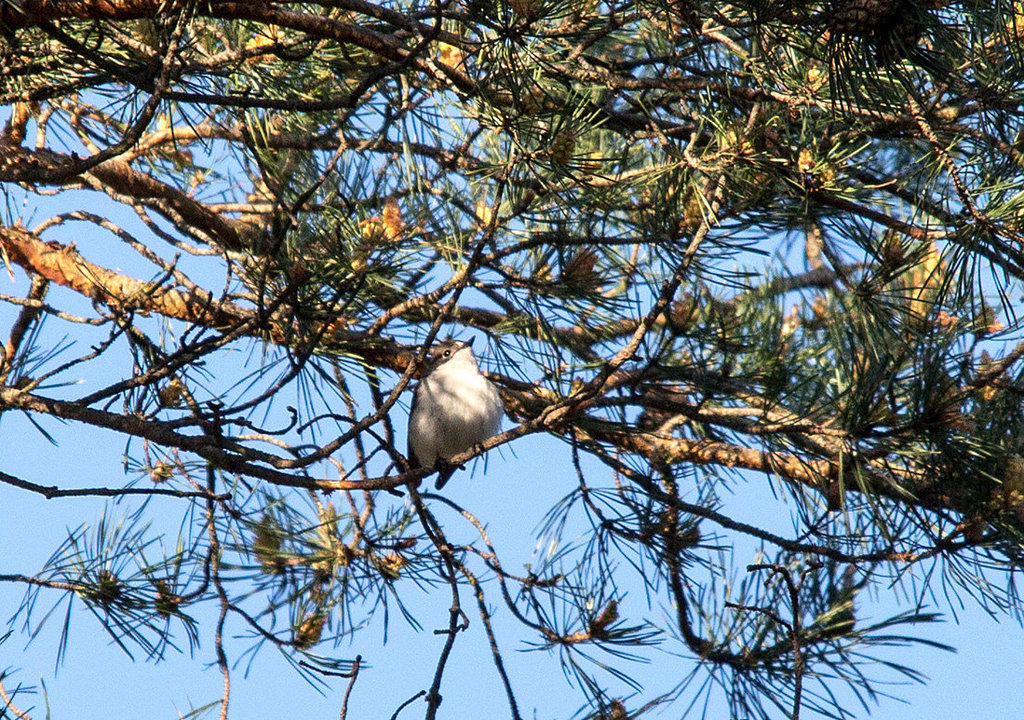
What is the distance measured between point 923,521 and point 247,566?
3.96 feet

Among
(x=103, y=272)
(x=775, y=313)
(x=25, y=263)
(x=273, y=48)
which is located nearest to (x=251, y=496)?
(x=103, y=272)

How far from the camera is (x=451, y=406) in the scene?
8.26 ft

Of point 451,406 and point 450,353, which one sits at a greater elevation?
point 450,353

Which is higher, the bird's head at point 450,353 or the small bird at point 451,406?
the bird's head at point 450,353

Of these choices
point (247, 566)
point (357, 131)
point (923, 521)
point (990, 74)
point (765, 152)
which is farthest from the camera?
point (357, 131)

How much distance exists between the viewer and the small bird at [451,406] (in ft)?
8.16

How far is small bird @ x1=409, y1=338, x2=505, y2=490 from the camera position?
249cm

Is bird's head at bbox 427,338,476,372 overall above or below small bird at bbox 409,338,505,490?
above

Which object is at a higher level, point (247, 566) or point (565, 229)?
point (565, 229)

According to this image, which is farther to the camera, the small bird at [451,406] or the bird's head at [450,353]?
the bird's head at [450,353]

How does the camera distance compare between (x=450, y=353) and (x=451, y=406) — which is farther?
(x=450, y=353)

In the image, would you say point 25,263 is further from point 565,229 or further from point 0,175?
point 565,229

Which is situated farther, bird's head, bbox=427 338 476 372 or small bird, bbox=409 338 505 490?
bird's head, bbox=427 338 476 372

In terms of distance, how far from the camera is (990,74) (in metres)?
1.30
